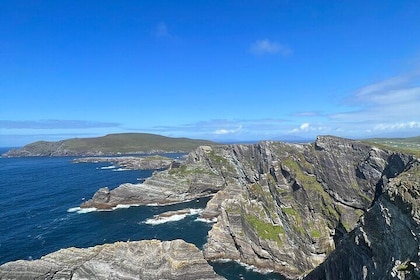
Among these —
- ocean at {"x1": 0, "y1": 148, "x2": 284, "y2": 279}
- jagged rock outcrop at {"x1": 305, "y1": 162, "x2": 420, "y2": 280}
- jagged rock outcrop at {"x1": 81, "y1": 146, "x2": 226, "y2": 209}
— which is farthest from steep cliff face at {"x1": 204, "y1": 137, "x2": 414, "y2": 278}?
jagged rock outcrop at {"x1": 81, "y1": 146, "x2": 226, "y2": 209}

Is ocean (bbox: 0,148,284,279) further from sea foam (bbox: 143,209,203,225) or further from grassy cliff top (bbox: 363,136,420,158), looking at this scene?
grassy cliff top (bbox: 363,136,420,158)

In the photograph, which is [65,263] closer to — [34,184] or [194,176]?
[194,176]

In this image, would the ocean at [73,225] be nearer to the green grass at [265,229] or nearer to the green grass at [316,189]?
the green grass at [265,229]

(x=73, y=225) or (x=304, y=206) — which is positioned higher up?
(x=304, y=206)

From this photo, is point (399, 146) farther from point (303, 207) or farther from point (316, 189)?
point (303, 207)

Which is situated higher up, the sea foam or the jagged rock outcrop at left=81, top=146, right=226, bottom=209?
the jagged rock outcrop at left=81, top=146, right=226, bottom=209

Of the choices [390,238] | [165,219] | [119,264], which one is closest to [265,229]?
[119,264]

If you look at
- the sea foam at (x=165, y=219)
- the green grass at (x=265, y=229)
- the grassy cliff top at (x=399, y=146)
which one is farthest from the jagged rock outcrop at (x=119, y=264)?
the sea foam at (x=165, y=219)

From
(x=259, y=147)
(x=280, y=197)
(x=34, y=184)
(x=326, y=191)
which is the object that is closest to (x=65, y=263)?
(x=280, y=197)
